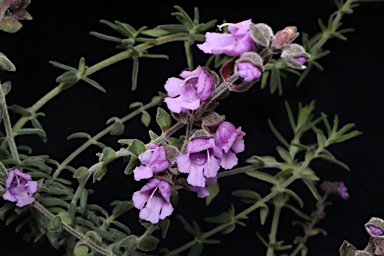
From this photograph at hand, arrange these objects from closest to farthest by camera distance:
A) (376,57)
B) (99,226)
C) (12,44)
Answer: (99,226) → (12,44) → (376,57)

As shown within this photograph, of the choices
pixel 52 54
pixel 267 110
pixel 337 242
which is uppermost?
pixel 52 54

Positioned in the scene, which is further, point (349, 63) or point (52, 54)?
point (349, 63)

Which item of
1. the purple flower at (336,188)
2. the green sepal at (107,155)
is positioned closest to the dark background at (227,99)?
the purple flower at (336,188)

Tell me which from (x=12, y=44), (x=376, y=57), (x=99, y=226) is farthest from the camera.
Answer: (x=376, y=57)

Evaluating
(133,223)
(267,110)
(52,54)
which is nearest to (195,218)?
(133,223)

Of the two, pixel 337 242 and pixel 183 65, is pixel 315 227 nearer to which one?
pixel 337 242

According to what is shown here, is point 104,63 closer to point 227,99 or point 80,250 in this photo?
point 80,250
